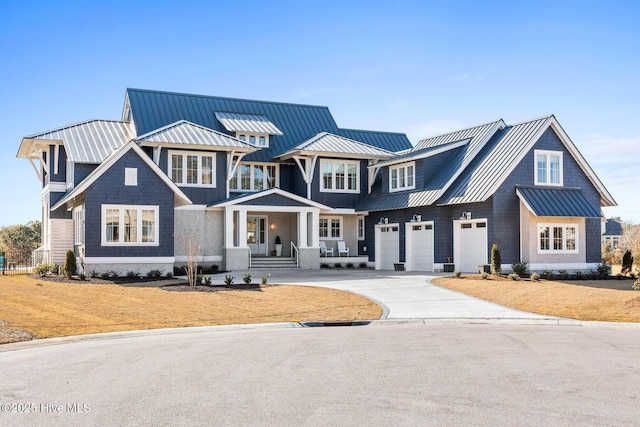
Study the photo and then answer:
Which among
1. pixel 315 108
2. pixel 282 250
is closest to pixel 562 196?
pixel 282 250

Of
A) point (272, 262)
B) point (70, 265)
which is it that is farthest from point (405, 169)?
point (70, 265)

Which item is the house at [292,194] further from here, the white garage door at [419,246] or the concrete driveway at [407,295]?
the concrete driveway at [407,295]

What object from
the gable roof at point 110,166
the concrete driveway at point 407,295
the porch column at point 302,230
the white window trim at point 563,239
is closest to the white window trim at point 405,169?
the porch column at point 302,230

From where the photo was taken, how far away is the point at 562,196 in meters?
31.1

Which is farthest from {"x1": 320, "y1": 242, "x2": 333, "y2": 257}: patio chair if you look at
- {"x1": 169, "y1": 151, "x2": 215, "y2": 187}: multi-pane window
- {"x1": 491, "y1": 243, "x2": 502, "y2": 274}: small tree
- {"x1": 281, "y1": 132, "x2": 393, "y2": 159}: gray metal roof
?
{"x1": 491, "y1": 243, "x2": 502, "y2": 274}: small tree

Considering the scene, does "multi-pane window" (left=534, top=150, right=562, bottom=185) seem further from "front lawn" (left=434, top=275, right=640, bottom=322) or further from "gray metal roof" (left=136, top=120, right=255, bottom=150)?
"gray metal roof" (left=136, top=120, right=255, bottom=150)

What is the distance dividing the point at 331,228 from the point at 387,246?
385cm

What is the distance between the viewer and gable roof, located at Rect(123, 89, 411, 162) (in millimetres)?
38094

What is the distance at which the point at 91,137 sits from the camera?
116 feet

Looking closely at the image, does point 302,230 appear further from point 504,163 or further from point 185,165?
point 504,163

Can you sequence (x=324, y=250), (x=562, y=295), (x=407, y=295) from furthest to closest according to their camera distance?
(x=324, y=250)
(x=407, y=295)
(x=562, y=295)

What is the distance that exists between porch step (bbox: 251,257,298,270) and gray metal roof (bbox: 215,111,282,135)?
7.56 m

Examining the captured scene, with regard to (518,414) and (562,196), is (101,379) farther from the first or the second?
(562,196)

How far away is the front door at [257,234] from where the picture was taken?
125ft
